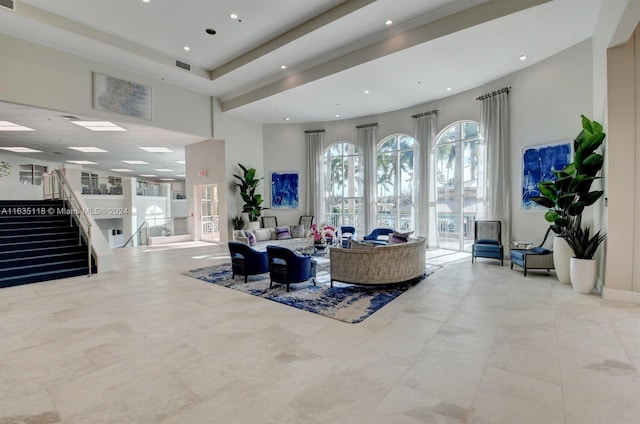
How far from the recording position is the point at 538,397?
2316 millimetres

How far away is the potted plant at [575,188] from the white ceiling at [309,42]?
2337 millimetres

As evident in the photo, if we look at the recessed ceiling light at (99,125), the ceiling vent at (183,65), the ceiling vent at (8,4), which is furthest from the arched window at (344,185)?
the ceiling vent at (8,4)

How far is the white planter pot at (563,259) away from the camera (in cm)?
541

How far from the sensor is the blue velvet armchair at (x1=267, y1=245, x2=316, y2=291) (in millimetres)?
5277

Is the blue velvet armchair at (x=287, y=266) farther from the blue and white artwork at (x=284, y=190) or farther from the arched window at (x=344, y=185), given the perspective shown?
the blue and white artwork at (x=284, y=190)

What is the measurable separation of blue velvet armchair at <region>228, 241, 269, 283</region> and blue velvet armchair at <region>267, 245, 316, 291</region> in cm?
55

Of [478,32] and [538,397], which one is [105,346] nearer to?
[538,397]

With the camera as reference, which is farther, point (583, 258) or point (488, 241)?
point (488, 241)

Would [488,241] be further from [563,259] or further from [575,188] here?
[575,188]

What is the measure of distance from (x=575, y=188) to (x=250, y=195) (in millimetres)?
9367

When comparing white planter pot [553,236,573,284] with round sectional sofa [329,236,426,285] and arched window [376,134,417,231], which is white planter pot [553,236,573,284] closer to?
round sectional sofa [329,236,426,285]

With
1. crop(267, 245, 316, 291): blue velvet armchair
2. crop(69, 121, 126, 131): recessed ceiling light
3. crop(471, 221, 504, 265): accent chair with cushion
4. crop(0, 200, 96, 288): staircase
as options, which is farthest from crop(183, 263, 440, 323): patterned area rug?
crop(69, 121, 126, 131): recessed ceiling light

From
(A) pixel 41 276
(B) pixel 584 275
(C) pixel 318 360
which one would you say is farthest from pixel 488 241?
(A) pixel 41 276

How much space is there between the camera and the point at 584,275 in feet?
15.9
